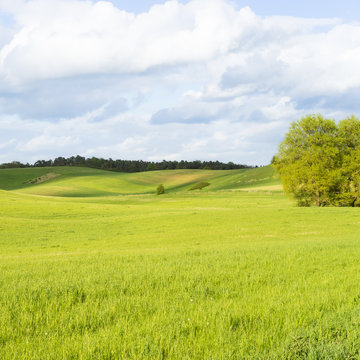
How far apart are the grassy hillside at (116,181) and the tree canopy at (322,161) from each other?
65868mm

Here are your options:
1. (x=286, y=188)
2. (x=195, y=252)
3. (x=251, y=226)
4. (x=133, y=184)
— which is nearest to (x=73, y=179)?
(x=133, y=184)

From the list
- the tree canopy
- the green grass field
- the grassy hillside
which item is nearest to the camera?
the green grass field

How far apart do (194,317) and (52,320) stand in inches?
88.6

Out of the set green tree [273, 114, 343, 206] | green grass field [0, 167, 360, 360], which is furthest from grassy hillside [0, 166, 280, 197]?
green grass field [0, 167, 360, 360]

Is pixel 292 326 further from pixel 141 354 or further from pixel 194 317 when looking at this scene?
pixel 141 354

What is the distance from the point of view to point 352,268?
9.43 m

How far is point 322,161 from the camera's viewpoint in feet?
162

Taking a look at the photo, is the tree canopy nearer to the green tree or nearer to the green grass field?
the green tree

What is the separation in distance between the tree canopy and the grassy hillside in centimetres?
6587

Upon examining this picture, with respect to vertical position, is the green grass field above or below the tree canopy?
below

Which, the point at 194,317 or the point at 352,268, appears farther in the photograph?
the point at 352,268

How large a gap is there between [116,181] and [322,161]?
10812cm

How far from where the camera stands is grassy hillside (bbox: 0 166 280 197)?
400 ft

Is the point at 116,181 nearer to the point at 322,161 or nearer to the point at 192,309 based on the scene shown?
the point at 322,161
